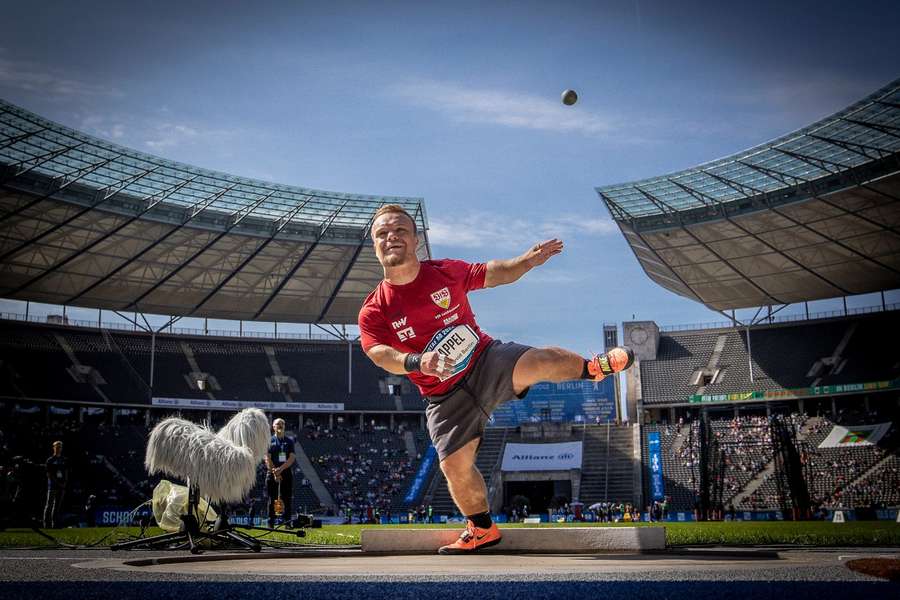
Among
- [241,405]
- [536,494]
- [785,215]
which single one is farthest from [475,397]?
[536,494]

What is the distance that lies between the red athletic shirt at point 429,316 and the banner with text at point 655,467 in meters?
34.2

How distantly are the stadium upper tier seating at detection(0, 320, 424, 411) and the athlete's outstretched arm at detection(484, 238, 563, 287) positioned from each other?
38.2 m

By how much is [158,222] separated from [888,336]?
123 ft

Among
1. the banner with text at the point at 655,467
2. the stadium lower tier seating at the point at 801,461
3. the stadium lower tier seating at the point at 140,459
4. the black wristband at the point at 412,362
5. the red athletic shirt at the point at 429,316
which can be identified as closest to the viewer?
the black wristband at the point at 412,362

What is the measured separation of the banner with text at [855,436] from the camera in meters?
35.7

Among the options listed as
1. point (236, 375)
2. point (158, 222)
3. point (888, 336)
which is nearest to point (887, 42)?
point (888, 336)

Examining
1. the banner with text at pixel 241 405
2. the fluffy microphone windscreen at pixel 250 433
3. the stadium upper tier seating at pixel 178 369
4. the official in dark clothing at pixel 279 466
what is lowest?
the official in dark clothing at pixel 279 466

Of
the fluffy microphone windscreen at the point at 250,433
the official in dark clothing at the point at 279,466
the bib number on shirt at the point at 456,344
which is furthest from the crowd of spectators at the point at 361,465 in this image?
the bib number on shirt at the point at 456,344

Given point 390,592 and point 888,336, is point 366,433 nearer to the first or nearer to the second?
point 888,336

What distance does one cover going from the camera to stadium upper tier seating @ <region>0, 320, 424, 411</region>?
1551 inches

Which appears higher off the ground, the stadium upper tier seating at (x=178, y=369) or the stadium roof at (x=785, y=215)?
the stadium roof at (x=785, y=215)

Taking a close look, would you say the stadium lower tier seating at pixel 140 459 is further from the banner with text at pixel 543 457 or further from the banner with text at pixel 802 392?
the banner with text at pixel 802 392

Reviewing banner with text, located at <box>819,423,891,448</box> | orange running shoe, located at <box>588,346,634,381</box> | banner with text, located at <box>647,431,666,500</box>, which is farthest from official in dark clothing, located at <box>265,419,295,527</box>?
banner with text, located at <box>819,423,891,448</box>

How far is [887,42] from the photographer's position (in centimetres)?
2053
